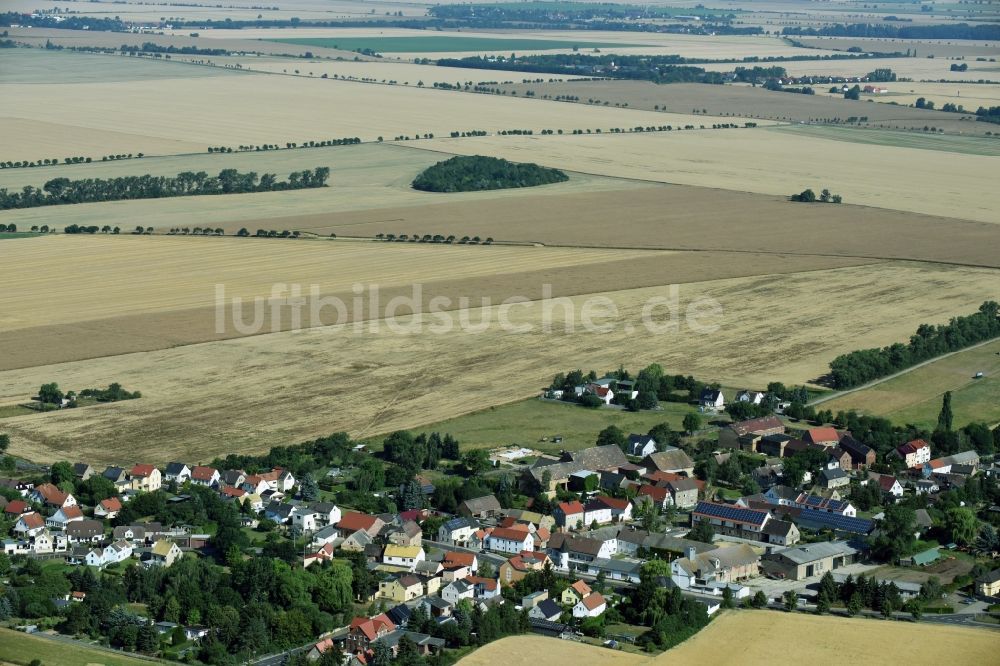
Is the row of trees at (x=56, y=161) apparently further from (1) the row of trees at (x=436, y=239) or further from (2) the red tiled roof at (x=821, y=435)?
(2) the red tiled roof at (x=821, y=435)

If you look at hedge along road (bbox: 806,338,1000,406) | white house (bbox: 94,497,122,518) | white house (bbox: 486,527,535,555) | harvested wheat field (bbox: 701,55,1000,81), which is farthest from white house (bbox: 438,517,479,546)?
harvested wheat field (bbox: 701,55,1000,81)

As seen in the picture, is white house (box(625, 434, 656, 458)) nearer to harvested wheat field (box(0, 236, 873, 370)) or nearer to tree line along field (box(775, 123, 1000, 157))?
harvested wheat field (box(0, 236, 873, 370))

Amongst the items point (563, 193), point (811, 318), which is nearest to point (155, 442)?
point (811, 318)

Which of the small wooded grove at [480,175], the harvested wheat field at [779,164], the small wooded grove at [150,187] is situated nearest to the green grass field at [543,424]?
the harvested wheat field at [779,164]

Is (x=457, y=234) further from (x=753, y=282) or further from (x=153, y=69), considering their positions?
(x=153, y=69)

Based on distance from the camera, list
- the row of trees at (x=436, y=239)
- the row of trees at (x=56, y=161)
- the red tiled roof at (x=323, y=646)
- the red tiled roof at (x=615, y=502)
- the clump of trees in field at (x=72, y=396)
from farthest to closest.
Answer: the row of trees at (x=56, y=161)
the row of trees at (x=436, y=239)
the clump of trees in field at (x=72, y=396)
the red tiled roof at (x=615, y=502)
the red tiled roof at (x=323, y=646)

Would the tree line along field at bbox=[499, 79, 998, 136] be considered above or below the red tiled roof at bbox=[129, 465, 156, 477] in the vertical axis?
above
